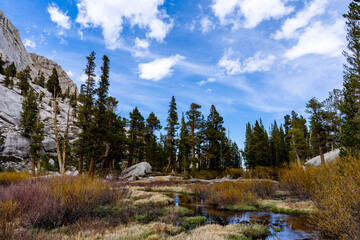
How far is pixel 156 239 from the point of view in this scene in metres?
5.44

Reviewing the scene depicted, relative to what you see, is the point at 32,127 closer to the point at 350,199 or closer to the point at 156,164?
the point at 156,164

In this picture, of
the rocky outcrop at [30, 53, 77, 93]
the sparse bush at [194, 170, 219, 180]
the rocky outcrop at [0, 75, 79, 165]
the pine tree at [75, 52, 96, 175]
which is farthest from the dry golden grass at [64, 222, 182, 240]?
the rocky outcrop at [30, 53, 77, 93]

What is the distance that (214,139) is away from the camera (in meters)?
39.5

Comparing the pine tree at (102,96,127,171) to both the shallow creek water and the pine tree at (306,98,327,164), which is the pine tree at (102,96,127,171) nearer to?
the shallow creek water

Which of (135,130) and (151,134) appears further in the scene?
(151,134)

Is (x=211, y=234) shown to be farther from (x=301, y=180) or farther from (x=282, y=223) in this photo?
(x=301, y=180)

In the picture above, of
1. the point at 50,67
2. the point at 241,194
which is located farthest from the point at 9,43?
the point at 241,194

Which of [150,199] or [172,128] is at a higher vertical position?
[172,128]

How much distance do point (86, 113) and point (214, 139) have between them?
24669mm

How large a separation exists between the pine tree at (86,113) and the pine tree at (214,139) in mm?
20627

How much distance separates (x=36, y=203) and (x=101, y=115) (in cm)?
2094

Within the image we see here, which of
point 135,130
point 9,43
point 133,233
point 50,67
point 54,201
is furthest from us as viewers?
point 50,67

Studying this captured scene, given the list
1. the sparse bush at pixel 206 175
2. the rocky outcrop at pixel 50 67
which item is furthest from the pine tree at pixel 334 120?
the rocky outcrop at pixel 50 67

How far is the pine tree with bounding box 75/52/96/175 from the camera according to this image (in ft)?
78.7
